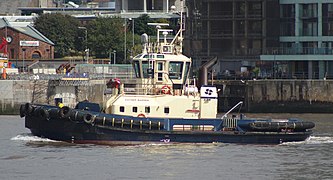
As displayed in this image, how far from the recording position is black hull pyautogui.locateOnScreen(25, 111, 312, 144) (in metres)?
Answer: 51.4

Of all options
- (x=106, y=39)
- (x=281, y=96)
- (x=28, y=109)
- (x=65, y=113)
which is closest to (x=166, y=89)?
(x=65, y=113)

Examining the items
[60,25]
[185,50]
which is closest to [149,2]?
[60,25]

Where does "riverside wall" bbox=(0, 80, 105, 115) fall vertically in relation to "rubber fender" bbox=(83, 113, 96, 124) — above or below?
above

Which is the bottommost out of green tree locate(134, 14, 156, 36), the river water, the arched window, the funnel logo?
the river water

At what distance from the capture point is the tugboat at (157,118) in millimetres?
51438

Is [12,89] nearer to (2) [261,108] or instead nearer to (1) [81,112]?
(2) [261,108]

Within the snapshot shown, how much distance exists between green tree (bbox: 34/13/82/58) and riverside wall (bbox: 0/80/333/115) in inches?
1634

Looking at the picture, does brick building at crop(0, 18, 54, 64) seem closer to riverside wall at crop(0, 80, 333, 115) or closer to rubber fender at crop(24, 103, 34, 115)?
riverside wall at crop(0, 80, 333, 115)

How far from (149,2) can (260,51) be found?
5287 cm

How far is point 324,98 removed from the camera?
8144 cm

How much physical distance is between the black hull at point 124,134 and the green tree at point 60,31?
232 feet

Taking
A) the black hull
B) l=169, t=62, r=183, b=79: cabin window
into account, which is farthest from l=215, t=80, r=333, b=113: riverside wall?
the black hull

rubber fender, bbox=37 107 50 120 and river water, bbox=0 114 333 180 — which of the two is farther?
rubber fender, bbox=37 107 50 120

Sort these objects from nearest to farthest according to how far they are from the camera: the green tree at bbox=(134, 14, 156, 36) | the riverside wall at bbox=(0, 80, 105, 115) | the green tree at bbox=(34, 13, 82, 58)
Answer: the riverside wall at bbox=(0, 80, 105, 115) < the green tree at bbox=(34, 13, 82, 58) < the green tree at bbox=(134, 14, 156, 36)
